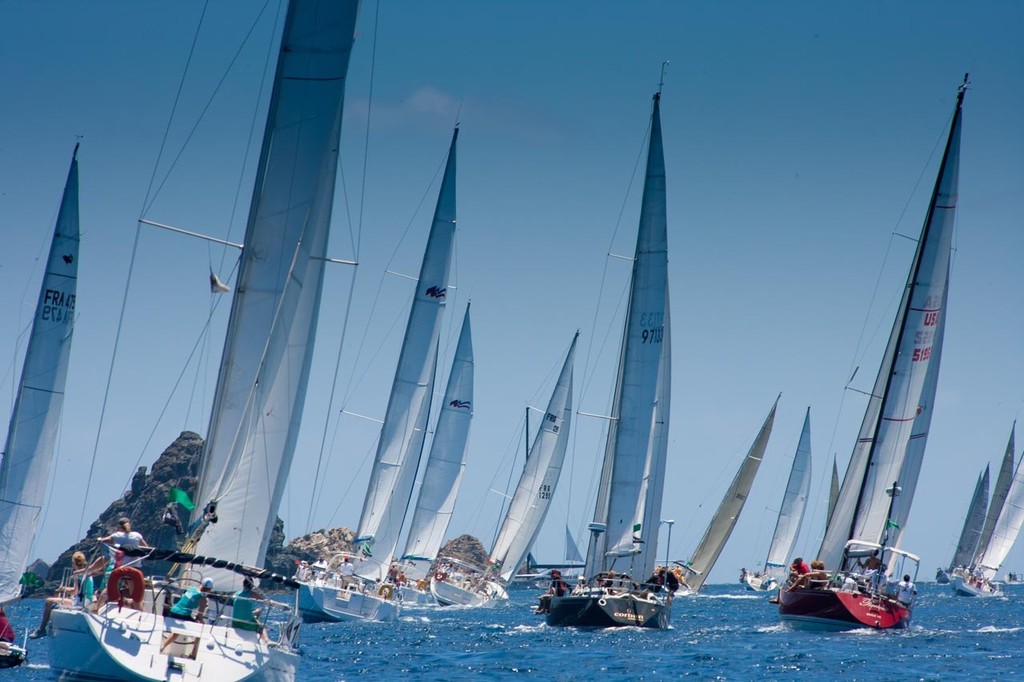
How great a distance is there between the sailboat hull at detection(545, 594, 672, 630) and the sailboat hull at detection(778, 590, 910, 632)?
350 centimetres

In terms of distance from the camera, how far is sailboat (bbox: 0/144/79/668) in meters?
26.3

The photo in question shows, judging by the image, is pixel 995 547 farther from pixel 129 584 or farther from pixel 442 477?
pixel 129 584

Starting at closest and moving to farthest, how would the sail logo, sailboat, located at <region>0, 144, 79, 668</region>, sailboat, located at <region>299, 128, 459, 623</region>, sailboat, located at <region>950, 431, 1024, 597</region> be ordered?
sailboat, located at <region>0, 144, 79, 668</region> → the sail logo → sailboat, located at <region>299, 128, 459, 623</region> → sailboat, located at <region>950, 431, 1024, 597</region>

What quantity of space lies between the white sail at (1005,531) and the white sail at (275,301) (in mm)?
67342

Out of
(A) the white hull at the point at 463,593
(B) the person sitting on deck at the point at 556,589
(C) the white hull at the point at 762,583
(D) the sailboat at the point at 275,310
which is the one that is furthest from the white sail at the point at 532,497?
(D) the sailboat at the point at 275,310

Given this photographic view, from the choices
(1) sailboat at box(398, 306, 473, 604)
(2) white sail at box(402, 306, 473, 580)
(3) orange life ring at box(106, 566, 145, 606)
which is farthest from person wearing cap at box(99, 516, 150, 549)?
(2) white sail at box(402, 306, 473, 580)

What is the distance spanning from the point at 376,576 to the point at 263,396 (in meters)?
26.2

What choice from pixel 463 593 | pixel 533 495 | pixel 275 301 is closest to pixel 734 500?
pixel 533 495

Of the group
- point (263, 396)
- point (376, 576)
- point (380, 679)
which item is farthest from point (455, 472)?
point (263, 396)

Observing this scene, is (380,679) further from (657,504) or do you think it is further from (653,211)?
(653,211)

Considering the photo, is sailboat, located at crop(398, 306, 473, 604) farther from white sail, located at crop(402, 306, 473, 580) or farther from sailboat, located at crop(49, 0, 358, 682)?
sailboat, located at crop(49, 0, 358, 682)

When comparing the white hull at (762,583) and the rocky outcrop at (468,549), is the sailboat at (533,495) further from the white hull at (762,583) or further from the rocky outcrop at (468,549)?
the rocky outcrop at (468,549)

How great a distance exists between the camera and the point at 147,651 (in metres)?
14.7

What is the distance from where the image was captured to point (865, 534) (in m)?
35.3
